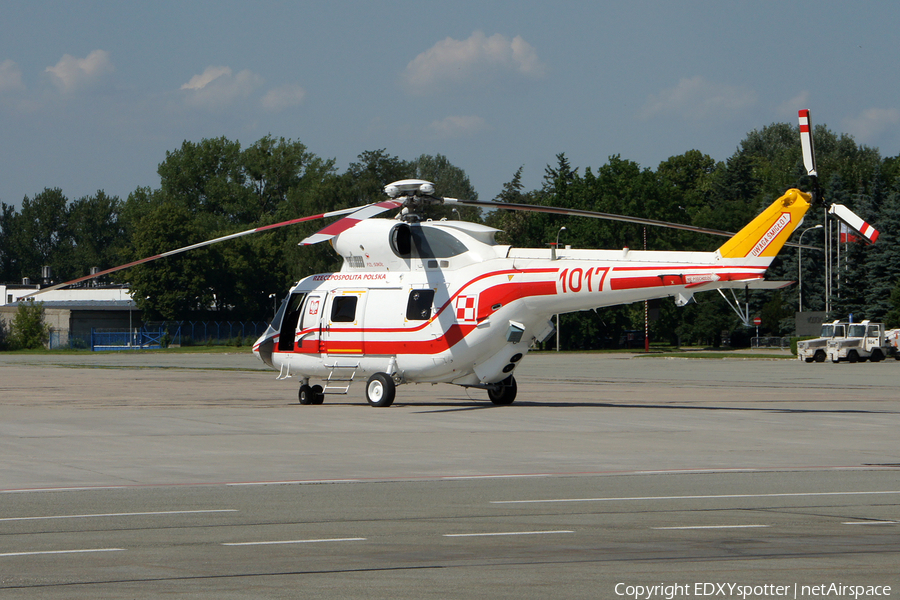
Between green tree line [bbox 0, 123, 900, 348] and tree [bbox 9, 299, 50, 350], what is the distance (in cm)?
1078

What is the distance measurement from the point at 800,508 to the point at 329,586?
5.33 meters

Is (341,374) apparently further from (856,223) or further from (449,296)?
(856,223)

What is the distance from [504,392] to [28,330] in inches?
3068

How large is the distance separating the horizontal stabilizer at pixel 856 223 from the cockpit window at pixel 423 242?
8128 millimetres

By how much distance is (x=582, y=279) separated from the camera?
73.9 feet

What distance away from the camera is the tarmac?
7078 mm

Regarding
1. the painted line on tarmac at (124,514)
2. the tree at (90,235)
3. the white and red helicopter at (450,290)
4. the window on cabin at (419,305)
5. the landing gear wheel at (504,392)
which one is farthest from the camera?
the tree at (90,235)

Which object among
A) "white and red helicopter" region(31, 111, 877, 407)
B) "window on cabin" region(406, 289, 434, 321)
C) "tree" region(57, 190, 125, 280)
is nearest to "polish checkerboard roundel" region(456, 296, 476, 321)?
"white and red helicopter" region(31, 111, 877, 407)

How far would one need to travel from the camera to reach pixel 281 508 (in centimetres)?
1023

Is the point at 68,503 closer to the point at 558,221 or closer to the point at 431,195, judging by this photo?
the point at 431,195

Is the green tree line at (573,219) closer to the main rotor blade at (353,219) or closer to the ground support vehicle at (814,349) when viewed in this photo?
the ground support vehicle at (814,349)

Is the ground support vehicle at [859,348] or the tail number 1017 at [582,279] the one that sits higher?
the tail number 1017 at [582,279]

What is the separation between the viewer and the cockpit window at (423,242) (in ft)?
80.2

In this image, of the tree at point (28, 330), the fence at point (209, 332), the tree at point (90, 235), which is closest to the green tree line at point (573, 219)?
the fence at point (209, 332)
